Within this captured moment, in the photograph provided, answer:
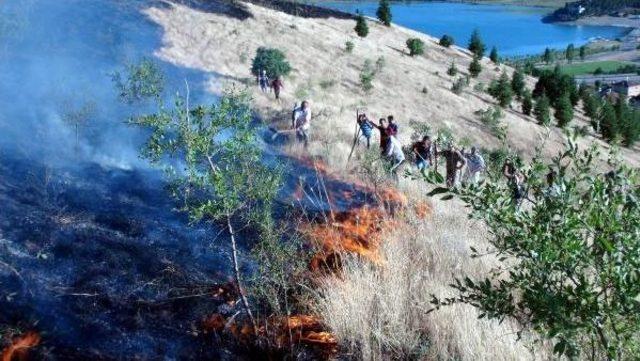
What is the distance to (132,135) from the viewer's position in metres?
13.0

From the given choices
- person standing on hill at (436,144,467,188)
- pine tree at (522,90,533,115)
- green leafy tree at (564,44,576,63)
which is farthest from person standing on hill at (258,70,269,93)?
green leafy tree at (564,44,576,63)

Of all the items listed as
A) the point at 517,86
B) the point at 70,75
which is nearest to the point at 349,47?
the point at 517,86

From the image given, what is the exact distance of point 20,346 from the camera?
5352 millimetres

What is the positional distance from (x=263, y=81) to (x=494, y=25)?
131370 mm

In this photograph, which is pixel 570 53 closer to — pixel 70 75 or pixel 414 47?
pixel 414 47

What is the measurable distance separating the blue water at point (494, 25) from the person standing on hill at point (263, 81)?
286ft

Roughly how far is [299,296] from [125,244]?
120 inches

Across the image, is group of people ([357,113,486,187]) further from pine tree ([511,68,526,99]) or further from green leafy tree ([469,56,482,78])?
pine tree ([511,68,526,99])

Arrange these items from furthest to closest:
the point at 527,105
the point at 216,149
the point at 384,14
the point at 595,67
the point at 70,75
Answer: the point at 595,67 < the point at 384,14 < the point at 527,105 < the point at 70,75 < the point at 216,149

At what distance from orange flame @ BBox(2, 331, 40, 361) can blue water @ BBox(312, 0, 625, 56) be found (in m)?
104

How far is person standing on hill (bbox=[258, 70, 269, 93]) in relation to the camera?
2183cm

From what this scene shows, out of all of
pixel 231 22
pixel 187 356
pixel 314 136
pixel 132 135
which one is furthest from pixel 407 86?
pixel 187 356

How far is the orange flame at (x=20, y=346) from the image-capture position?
205 inches

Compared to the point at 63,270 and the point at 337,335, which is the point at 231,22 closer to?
the point at 63,270
